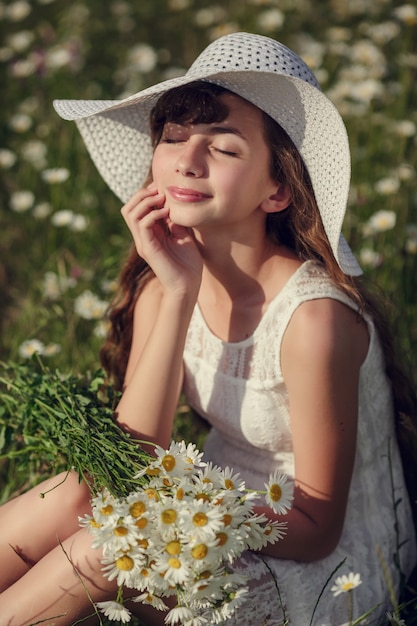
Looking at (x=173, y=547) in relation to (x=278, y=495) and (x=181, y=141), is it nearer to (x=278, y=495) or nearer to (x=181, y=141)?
(x=278, y=495)

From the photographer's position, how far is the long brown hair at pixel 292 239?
79.7 inches

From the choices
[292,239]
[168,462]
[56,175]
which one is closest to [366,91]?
[56,175]

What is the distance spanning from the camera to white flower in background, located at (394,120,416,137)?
3.53 m

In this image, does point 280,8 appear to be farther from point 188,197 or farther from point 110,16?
point 188,197

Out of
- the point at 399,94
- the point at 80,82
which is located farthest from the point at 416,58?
the point at 80,82

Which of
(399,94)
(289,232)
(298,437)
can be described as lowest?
(399,94)

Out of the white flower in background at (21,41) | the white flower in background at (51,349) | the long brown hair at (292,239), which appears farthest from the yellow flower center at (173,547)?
the white flower in background at (21,41)

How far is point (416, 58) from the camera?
3.80 metres

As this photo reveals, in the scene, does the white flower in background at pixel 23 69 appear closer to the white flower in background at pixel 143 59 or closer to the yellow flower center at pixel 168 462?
the white flower in background at pixel 143 59

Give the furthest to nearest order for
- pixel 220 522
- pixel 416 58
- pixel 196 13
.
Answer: pixel 196 13 → pixel 416 58 → pixel 220 522

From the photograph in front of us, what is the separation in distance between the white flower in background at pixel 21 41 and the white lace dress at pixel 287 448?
8.88 ft

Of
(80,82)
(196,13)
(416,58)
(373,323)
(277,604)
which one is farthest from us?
(196,13)

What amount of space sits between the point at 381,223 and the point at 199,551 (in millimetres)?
1846

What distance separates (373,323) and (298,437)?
0.32 meters
